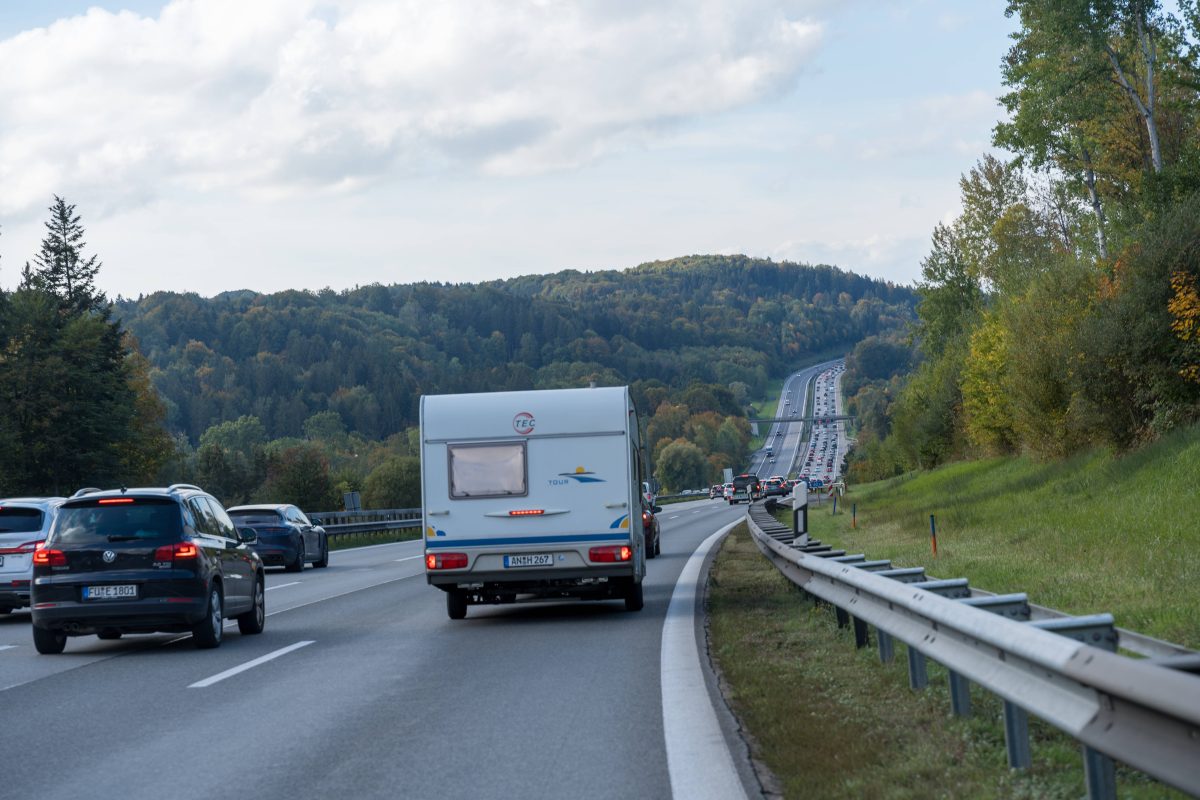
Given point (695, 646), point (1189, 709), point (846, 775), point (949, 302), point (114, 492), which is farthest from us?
point (949, 302)

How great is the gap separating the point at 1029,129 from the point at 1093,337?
9336mm

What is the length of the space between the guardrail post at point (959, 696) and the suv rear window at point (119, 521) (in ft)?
28.0

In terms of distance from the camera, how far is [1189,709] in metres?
3.72

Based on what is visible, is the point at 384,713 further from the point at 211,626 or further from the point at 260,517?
the point at 260,517

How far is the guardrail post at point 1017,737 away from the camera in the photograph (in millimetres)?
6113

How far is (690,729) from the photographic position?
820 cm

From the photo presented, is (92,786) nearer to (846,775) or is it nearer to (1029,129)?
(846,775)

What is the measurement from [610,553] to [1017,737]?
31.8 ft

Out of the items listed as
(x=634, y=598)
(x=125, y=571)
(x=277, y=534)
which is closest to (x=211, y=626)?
(x=125, y=571)

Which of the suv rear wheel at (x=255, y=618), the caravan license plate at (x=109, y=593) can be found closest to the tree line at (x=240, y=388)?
the suv rear wheel at (x=255, y=618)

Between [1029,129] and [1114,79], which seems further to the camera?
[1029,129]

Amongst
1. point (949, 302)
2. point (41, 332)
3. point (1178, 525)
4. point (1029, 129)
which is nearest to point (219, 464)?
point (41, 332)

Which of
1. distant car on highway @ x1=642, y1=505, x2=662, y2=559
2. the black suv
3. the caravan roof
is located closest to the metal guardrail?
distant car on highway @ x1=642, y1=505, x2=662, y2=559

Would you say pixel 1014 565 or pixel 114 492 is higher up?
pixel 114 492
